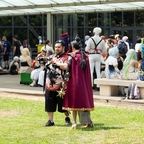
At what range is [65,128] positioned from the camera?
441 inches

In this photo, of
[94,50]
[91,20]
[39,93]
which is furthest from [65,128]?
[91,20]

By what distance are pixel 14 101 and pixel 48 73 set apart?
4.66 m

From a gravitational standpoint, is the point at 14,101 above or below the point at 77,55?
below

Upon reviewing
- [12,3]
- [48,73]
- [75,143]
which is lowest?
[75,143]

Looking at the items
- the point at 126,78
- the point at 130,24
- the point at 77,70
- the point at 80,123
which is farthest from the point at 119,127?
the point at 130,24

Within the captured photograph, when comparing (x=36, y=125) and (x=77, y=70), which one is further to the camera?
(x=36, y=125)

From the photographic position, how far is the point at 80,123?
37.2ft

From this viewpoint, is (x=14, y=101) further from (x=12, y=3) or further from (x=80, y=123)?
(x=12, y=3)

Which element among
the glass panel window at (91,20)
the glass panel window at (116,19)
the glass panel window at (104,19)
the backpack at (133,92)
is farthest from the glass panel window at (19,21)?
the backpack at (133,92)

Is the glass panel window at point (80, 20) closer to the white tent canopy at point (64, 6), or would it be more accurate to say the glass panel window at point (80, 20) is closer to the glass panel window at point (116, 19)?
the glass panel window at point (116, 19)

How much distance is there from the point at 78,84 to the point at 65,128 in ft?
3.07

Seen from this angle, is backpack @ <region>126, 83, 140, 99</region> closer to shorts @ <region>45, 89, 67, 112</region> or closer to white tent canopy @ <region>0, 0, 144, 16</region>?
shorts @ <region>45, 89, 67, 112</region>

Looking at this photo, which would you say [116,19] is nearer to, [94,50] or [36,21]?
[36,21]

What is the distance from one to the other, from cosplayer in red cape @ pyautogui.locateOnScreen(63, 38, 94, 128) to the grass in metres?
0.45
